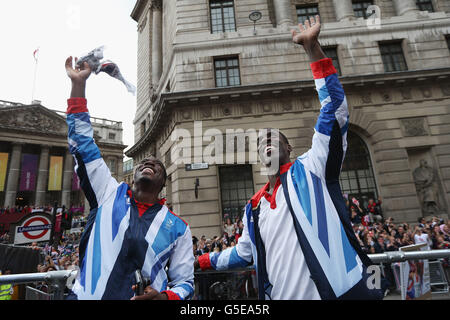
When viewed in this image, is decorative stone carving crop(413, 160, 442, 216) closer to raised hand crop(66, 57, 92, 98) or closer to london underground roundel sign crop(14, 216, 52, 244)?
raised hand crop(66, 57, 92, 98)

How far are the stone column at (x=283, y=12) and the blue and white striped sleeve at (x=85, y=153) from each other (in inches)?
678

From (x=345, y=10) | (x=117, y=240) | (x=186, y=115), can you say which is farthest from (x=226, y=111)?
(x=117, y=240)

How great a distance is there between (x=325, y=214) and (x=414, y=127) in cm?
1622

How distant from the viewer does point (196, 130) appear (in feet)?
47.1

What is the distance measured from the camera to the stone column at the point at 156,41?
24.4 meters

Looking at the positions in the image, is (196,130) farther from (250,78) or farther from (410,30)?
(410,30)

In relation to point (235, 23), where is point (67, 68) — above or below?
below

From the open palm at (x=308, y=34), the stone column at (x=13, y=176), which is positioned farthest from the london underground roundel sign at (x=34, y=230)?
the stone column at (x=13, y=176)

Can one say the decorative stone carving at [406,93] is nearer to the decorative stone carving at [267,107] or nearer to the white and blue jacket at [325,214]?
the decorative stone carving at [267,107]

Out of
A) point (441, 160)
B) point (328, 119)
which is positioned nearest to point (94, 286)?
point (328, 119)

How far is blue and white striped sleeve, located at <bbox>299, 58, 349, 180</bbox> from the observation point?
1984mm

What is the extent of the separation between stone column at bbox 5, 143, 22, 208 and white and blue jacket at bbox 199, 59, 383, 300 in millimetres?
52946

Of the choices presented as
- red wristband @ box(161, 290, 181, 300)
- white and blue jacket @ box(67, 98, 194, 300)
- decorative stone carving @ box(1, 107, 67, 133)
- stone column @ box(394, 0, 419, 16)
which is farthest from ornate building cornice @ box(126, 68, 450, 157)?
decorative stone carving @ box(1, 107, 67, 133)
